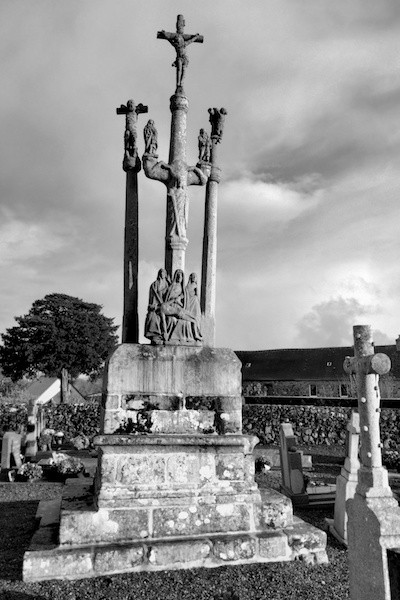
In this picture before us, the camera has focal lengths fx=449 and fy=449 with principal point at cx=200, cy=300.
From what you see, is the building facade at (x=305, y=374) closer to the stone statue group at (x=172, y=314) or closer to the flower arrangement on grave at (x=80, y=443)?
the flower arrangement on grave at (x=80, y=443)

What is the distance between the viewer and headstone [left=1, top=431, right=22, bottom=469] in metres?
11.8

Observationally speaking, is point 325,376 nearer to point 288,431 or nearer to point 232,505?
point 288,431

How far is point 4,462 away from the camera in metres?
11.8

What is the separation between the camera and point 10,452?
11.9 meters

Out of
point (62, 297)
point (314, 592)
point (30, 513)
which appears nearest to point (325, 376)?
point (62, 297)

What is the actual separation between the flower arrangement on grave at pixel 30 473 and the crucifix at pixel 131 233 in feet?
22.4

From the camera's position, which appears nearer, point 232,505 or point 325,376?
point 232,505

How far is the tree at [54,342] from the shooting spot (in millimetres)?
36719

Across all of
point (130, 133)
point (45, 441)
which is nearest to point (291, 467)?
point (130, 133)

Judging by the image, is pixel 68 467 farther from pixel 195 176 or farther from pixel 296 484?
pixel 195 176

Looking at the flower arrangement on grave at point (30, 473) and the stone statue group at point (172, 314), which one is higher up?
the stone statue group at point (172, 314)

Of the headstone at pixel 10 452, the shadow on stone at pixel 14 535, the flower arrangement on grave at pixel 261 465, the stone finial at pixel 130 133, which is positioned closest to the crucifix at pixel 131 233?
the stone finial at pixel 130 133

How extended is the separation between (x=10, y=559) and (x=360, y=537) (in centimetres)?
359

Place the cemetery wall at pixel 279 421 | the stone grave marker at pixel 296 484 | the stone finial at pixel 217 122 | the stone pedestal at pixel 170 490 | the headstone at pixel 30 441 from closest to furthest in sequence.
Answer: the stone pedestal at pixel 170 490 → the stone finial at pixel 217 122 → the stone grave marker at pixel 296 484 → the headstone at pixel 30 441 → the cemetery wall at pixel 279 421
